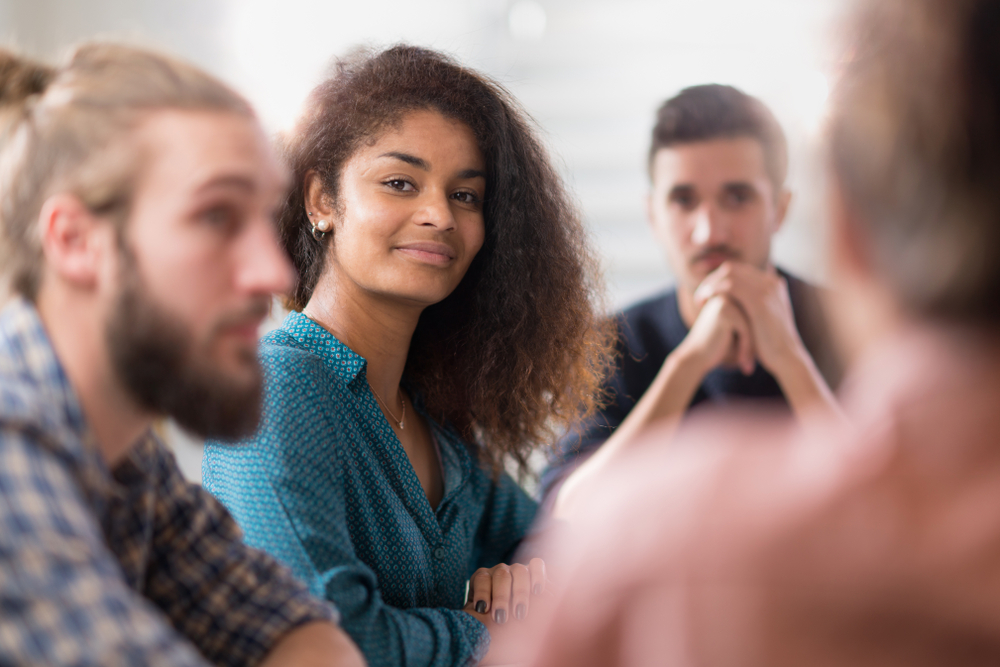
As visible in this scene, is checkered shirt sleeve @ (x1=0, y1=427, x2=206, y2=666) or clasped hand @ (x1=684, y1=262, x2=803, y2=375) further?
clasped hand @ (x1=684, y1=262, x2=803, y2=375)

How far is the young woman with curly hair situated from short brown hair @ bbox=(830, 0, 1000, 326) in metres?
0.75

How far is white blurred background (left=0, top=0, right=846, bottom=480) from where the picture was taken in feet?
8.69

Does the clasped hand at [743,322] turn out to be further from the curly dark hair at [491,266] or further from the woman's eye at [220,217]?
the woman's eye at [220,217]

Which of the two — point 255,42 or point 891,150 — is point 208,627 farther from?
point 255,42

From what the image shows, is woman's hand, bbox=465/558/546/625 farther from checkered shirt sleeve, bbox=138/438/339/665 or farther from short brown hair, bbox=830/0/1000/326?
short brown hair, bbox=830/0/1000/326

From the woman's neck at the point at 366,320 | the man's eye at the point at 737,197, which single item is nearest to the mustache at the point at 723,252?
the man's eye at the point at 737,197

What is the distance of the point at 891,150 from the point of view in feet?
1.73

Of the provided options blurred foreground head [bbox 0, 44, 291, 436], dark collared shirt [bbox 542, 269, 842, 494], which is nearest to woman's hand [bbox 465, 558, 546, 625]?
dark collared shirt [bbox 542, 269, 842, 494]

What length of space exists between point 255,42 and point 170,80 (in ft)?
7.01

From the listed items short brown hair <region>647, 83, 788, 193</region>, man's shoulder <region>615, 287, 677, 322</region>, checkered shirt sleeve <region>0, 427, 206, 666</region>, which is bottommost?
checkered shirt sleeve <region>0, 427, 206, 666</region>

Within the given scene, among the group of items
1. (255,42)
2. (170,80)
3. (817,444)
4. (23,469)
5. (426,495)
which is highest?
(255,42)

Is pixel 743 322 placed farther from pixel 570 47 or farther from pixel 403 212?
pixel 570 47

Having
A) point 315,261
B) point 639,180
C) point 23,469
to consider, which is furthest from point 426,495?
point 639,180

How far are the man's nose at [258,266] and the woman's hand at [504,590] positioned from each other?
696 mm
